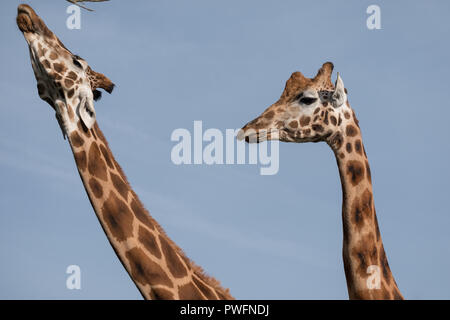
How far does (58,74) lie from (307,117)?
4.38m

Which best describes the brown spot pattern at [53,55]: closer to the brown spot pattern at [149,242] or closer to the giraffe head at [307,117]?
the brown spot pattern at [149,242]

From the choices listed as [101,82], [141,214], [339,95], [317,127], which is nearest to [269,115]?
[317,127]

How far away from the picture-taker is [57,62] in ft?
44.6

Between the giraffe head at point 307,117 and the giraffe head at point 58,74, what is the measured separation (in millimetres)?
3066

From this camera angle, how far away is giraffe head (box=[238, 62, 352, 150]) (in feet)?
50.1

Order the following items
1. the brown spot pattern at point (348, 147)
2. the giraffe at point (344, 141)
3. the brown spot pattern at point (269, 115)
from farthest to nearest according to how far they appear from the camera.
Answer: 1. the brown spot pattern at point (269, 115)
2. the brown spot pattern at point (348, 147)
3. the giraffe at point (344, 141)

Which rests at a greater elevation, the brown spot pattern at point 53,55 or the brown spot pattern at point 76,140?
the brown spot pattern at point 53,55

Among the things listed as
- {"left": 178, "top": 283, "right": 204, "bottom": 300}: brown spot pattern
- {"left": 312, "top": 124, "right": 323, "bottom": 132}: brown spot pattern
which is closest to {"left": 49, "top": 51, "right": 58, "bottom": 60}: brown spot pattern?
{"left": 178, "top": 283, "right": 204, "bottom": 300}: brown spot pattern

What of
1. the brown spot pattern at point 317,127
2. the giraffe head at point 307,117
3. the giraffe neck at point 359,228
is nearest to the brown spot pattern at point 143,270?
the giraffe neck at point 359,228

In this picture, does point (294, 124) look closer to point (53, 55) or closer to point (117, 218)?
point (117, 218)

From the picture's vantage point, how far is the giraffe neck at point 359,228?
14.2m

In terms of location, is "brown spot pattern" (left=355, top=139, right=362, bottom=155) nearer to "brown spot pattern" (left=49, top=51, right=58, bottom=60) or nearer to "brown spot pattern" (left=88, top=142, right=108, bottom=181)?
"brown spot pattern" (left=88, top=142, right=108, bottom=181)
